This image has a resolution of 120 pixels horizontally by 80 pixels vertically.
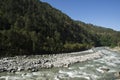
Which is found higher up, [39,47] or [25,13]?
[25,13]

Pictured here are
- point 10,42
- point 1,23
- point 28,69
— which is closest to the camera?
point 28,69

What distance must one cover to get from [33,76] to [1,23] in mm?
51188

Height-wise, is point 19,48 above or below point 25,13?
below

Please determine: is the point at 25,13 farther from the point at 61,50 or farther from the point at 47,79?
the point at 47,79

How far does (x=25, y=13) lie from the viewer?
106188 millimetres

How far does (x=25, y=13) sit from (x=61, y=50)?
32.1 meters

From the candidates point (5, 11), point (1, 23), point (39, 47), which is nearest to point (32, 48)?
point (39, 47)

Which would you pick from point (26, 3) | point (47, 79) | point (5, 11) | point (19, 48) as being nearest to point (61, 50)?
point (19, 48)

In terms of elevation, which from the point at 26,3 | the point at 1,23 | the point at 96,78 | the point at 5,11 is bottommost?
the point at 96,78

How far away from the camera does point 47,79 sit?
2953cm

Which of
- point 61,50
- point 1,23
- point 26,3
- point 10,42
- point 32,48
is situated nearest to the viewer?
point 10,42

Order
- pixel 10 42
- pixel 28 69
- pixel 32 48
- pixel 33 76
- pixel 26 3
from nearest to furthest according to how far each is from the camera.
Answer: pixel 33 76 → pixel 28 69 → pixel 10 42 → pixel 32 48 → pixel 26 3

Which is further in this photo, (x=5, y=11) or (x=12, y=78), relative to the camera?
(x=5, y=11)

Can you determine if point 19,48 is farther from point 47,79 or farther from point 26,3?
point 26,3
